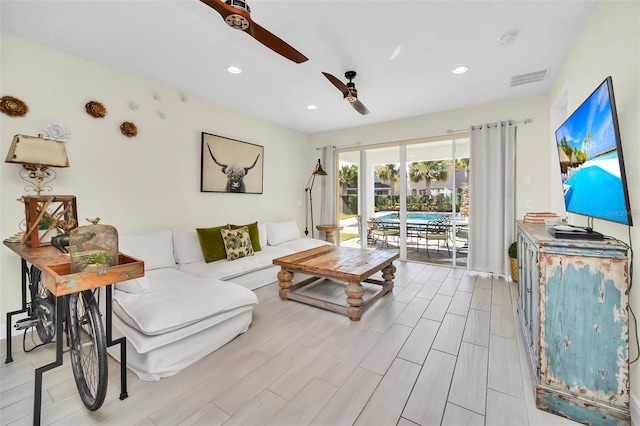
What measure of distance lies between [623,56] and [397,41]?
1.52 m

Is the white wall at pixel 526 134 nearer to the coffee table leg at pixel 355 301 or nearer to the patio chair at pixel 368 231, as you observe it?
the patio chair at pixel 368 231

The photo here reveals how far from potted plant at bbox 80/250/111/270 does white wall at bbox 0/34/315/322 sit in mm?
1772

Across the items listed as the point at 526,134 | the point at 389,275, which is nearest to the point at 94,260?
the point at 389,275

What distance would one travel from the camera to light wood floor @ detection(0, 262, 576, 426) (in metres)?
1.50

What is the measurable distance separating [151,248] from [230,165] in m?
1.76

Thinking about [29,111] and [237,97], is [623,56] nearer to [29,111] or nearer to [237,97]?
[237,97]

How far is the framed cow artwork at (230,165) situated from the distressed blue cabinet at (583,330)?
3853 mm

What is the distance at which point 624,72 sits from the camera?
1578 millimetres

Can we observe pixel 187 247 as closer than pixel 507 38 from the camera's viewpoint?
No

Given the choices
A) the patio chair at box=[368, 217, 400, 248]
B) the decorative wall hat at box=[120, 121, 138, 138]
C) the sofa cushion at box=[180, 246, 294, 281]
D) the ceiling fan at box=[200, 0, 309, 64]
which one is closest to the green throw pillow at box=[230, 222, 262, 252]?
the sofa cushion at box=[180, 246, 294, 281]

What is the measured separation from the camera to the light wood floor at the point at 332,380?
1.50 meters

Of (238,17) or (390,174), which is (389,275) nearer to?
(390,174)

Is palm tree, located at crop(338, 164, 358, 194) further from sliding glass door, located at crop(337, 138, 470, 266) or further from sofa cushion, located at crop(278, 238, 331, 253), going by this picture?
sofa cushion, located at crop(278, 238, 331, 253)

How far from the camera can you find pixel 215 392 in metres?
1.68
